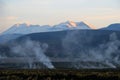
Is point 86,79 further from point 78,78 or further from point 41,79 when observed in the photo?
point 41,79

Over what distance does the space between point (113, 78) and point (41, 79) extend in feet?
34.3

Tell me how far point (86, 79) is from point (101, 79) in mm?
2185

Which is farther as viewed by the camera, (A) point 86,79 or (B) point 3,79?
(A) point 86,79

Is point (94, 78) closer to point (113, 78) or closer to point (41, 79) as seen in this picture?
point (113, 78)

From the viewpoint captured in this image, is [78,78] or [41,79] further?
[78,78]

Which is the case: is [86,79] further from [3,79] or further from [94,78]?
[3,79]

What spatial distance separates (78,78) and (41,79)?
6.81 meters

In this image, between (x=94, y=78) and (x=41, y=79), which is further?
(x=94, y=78)

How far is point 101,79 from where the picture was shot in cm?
6116

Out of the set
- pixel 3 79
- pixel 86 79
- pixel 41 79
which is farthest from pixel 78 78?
pixel 3 79

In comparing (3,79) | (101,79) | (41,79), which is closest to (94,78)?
(101,79)

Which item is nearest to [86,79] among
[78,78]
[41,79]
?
[78,78]

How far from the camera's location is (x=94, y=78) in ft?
207

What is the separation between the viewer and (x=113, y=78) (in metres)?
60.6
